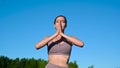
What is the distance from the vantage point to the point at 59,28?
17.5 feet

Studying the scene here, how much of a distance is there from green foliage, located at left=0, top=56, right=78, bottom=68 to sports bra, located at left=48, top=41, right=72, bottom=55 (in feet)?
110

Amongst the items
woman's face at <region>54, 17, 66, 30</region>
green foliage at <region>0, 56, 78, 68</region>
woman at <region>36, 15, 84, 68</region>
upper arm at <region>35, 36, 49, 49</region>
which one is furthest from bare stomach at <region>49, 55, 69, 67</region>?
green foliage at <region>0, 56, 78, 68</region>

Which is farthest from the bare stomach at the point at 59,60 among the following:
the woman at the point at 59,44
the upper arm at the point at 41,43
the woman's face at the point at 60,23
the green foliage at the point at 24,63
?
the green foliage at the point at 24,63

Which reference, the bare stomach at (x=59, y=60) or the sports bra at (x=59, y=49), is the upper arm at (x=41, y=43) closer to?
the sports bra at (x=59, y=49)

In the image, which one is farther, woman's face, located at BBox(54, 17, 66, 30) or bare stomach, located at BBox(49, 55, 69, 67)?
woman's face, located at BBox(54, 17, 66, 30)

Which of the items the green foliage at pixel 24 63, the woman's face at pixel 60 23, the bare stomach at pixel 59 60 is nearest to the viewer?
the bare stomach at pixel 59 60

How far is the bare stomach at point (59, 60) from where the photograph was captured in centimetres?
527

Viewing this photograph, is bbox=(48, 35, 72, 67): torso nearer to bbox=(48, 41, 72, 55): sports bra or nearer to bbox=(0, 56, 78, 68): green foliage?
bbox=(48, 41, 72, 55): sports bra

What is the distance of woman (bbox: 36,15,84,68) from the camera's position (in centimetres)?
527

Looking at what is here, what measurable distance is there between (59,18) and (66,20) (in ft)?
0.48

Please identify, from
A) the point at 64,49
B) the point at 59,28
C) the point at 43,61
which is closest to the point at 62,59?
the point at 64,49

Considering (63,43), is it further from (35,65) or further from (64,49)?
(35,65)

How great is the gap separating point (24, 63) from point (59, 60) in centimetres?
3523

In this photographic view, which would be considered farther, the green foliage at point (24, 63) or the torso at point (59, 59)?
the green foliage at point (24, 63)
